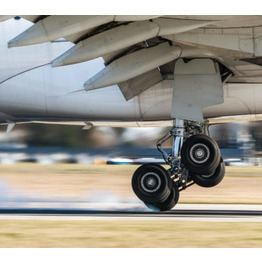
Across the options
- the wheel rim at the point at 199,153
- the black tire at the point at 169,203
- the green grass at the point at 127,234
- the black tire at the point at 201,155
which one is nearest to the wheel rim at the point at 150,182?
the black tire at the point at 169,203

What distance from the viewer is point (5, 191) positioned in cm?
2056

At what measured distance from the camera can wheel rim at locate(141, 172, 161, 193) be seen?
594 inches

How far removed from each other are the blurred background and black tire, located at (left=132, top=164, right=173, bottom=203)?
27.4ft

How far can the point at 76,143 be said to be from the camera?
24.0 meters

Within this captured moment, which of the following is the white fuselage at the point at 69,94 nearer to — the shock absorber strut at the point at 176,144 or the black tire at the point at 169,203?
the shock absorber strut at the point at 176,144

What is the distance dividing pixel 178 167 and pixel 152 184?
646 mm

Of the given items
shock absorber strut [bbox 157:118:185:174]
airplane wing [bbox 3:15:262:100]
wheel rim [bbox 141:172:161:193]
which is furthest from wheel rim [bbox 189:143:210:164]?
airplane wing [bbox 3:15:262:100]

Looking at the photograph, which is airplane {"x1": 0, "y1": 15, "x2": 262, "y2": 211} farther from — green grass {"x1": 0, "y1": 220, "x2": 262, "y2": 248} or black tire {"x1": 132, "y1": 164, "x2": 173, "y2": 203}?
green grass {"x1": 0, "y1": 220, "x2": 262, "y2": 248}

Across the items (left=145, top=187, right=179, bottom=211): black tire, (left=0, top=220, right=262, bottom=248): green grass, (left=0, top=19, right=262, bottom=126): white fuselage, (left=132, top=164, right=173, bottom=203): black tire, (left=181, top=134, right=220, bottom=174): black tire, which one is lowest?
(left=0, top=220, right=262, bottom=248): green grass

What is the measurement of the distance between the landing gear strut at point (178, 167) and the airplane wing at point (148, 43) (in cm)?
114

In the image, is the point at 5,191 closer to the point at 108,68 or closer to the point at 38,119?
the point at 38,119

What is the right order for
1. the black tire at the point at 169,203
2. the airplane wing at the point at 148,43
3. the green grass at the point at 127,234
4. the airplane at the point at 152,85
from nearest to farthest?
the green grass at the point at 127,234 → the airplane wing at the point at 148,43 → the airplane at the point at 152,85 → the black tire at the point at 169,203

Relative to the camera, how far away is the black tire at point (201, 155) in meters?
14.7

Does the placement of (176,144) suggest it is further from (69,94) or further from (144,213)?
(69,94)
